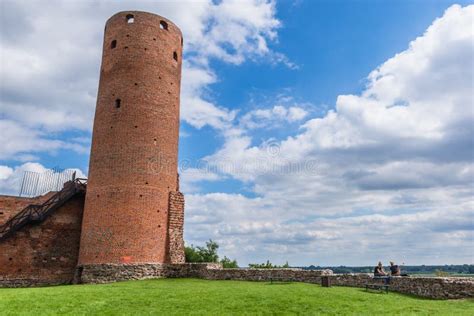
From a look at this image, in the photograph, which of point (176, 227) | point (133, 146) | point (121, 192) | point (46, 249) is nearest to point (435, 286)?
point (176, 227)

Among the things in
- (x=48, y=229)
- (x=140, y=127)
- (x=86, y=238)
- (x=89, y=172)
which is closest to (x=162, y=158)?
(x=140, y=127)

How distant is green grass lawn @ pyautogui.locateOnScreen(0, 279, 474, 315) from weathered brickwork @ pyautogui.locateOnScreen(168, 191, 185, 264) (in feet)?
25.1

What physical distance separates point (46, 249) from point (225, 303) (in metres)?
15.2

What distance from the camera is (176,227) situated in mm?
20844

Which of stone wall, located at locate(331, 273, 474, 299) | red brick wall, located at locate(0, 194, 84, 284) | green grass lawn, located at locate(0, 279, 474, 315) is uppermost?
red brick wall, located at locate(0, 194, 84, 284)

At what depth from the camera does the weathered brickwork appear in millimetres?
20203

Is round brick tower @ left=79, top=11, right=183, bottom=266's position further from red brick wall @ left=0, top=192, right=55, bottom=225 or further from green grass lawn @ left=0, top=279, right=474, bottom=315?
green grass lawn @ left=0, top=279, right=474, bottom=315

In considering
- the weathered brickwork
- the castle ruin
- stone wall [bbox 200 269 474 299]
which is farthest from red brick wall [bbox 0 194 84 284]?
stone wall [bbox 200 269 474 299]

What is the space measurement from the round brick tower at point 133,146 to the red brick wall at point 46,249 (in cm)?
246

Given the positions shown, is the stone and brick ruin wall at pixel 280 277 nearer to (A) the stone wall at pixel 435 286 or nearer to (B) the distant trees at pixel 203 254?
(A) the stone wall at pixel 435 286

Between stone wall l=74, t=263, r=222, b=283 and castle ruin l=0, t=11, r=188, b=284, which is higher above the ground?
castle ruin l=0, t=11, r=188, b=284

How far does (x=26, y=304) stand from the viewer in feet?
33.9

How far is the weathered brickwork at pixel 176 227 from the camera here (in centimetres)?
2020

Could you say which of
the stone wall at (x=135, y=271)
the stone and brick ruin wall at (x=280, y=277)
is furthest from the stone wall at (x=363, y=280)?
the stone wall at (x=135, y=271)
